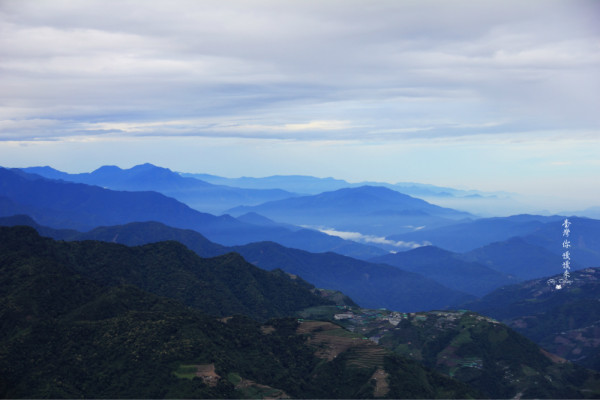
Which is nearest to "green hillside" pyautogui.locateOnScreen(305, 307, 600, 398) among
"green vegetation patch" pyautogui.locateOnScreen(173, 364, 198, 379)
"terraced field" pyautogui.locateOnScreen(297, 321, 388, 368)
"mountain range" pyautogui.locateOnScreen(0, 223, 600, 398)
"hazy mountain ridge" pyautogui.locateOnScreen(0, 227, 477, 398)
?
"mountain range" pyautogui.locateOnScreen(0, 223, 600, 398)

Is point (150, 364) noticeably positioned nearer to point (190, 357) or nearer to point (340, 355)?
point (190, 357)

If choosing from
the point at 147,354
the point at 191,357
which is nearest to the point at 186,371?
the point at 191,357

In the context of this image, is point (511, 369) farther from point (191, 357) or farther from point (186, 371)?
point (186, 371)

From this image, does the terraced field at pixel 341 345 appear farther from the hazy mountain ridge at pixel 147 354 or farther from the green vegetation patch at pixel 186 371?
the green vegetation patch at pixel 186 371

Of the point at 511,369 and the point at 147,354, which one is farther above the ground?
the point at 147,354

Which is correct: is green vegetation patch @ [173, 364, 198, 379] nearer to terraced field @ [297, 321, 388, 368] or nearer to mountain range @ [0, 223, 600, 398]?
mountain range @ [0, 223, 600, 398]

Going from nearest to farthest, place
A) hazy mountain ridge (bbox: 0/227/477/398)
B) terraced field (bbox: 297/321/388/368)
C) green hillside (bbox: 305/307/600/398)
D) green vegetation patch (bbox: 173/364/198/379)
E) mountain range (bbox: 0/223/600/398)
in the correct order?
hazy mountain ridge (bbox: 0/227/477/398), mountain range (bbox: 0/223/600/398), green vegetation patch (bbox: 173/364/198/379), terraced field (bbox: 297/321/388/368), green hillside (bbox: 305/307/600/398)

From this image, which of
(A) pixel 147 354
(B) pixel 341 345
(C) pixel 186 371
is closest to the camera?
(C) pixel 186 371

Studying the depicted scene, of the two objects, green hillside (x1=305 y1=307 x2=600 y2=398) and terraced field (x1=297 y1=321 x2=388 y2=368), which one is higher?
terraced field (x1=297 y1=321 x2=388 y2=368)

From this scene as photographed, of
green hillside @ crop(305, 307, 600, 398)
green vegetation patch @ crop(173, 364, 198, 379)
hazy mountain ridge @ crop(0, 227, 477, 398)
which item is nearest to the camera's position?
hazy mountain ridge @ crop(0, 227, 477, 398)

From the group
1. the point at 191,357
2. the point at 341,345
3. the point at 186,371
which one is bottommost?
the point at 341,345

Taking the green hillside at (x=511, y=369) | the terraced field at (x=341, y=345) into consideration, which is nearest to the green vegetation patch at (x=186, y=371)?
the terraced field at (x=341, y=345)

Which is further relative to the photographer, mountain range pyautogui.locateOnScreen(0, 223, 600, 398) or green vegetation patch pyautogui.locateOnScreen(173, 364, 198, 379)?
green vegetation patch pyautogui.locateOnScreen(173, 364, 198, 379)
